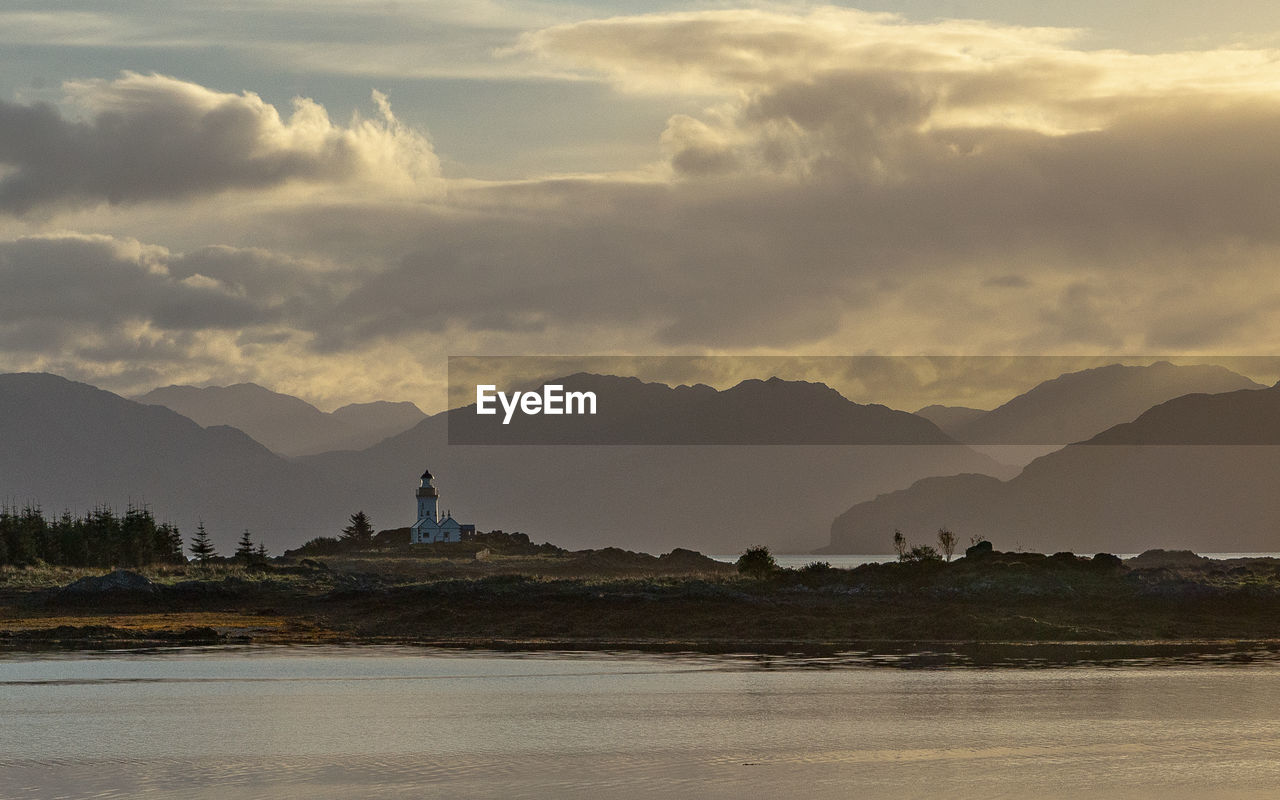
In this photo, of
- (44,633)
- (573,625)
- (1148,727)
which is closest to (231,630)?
(44,633)

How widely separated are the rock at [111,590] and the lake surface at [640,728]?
30871 mm

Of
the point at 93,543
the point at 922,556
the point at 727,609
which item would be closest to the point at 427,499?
the point at 93,543

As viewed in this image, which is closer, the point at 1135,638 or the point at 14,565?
the point at 1135,638

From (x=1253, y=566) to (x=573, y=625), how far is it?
176 ft

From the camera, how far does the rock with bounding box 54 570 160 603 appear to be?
8812 cm

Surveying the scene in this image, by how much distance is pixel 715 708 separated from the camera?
142 ft

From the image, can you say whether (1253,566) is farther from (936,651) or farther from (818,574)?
(936,651)

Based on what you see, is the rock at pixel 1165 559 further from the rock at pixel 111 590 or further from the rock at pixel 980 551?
the rock at pixel 111 590

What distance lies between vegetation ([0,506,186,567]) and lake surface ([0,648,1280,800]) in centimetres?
8520

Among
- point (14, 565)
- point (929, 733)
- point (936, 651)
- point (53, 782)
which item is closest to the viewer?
point (53, 782)

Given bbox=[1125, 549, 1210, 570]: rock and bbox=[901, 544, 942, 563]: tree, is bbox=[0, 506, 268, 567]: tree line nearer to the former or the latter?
bbox=[901, 544, 942, 563]: tree

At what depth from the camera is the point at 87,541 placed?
5610 inches

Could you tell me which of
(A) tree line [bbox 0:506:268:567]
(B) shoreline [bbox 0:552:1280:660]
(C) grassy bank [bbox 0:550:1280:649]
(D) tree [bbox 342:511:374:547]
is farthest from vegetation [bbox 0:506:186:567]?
(B) shoreline [bbox 0:552:1280:660]

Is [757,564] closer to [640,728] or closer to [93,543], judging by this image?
[640,728]
